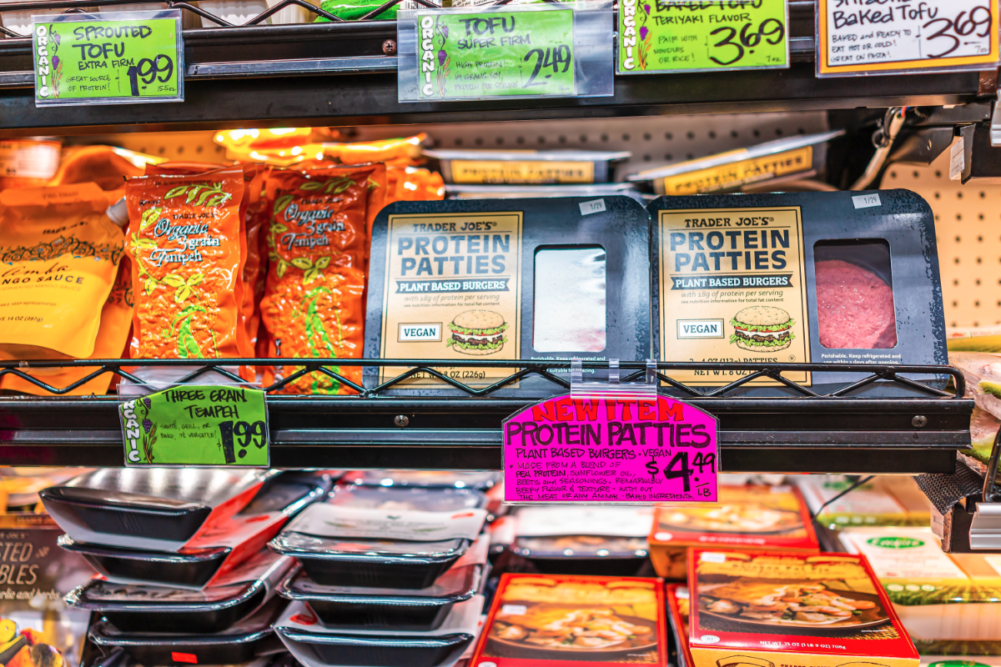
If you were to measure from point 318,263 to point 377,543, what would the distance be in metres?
0.52

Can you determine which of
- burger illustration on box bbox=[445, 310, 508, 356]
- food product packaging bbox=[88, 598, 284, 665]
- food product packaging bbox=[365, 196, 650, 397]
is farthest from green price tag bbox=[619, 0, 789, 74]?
food product packaging bbox=[88, 598, 284, 665]

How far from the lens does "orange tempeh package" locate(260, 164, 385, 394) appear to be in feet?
3.42

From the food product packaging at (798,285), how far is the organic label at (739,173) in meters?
0.44

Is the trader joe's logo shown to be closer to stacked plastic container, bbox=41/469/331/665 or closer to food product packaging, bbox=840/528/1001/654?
food product packaging, bbox=840/528/1001/654

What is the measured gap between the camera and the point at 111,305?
1084 millimetres

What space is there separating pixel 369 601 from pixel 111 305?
0.69m

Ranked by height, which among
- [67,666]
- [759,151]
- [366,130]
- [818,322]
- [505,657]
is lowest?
[67,666]

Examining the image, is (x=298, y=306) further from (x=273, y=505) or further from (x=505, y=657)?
(x=505, y=657)

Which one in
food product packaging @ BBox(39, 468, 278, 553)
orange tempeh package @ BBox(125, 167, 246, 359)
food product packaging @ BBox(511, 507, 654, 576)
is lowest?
food product packaging @ BBox(511, 507, 654, 576)

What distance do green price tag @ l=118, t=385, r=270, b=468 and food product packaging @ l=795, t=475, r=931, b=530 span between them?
1.17 metres

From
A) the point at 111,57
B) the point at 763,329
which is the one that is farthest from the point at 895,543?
the point at 111,57

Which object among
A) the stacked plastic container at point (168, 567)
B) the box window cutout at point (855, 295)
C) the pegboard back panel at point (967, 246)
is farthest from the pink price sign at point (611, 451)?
the pegboard back panel at point (967, 246)

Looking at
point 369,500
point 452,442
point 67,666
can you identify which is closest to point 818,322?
point 452,442

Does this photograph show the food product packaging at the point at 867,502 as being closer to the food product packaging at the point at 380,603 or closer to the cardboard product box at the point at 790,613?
the cardboard product box at the point at 790,613
